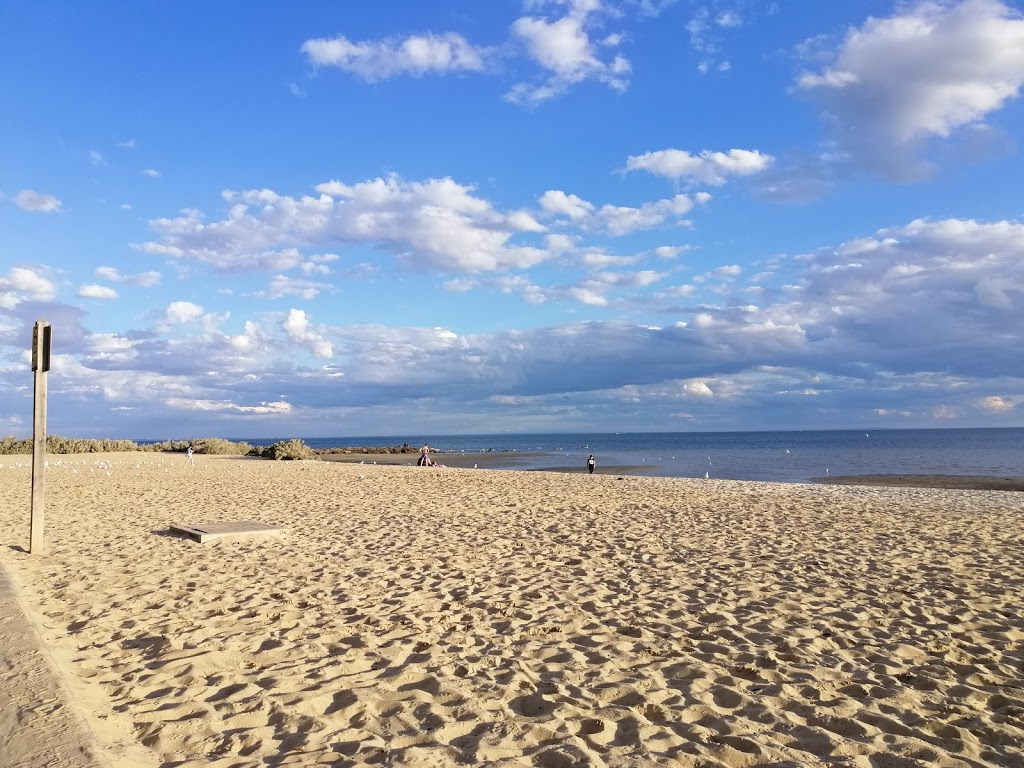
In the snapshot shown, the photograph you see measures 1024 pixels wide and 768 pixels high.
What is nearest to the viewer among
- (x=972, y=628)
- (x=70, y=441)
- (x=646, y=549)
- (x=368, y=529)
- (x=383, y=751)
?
(x=383, y=751)

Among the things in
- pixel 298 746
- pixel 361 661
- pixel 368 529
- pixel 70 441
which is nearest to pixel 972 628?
pixel 361 661

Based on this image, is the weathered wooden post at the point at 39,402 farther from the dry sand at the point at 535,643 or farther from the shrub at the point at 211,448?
the shrub at the point at 211,448

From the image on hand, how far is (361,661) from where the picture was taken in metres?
4.65

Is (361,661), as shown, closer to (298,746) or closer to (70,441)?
(298,746)

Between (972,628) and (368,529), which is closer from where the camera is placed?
(972,628)

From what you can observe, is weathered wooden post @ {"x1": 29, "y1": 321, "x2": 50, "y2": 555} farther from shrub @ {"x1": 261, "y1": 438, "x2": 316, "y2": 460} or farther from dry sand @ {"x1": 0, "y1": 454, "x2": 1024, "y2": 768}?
shrub @ {"x1": 261, "y1": 438, "x2": 316, "y2": 460}

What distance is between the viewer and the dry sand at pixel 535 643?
11.5 feet

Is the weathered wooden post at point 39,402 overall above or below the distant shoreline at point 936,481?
above

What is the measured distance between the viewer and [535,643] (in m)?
5.07

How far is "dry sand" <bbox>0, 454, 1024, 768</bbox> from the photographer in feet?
11.5

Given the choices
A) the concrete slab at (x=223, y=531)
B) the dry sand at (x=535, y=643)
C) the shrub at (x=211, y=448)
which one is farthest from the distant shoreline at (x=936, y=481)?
the shrub at (x=211, y=448)

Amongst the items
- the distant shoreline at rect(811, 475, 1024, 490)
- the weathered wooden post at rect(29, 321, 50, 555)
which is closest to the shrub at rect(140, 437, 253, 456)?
the distant shoreline at rect(811, 475, 1024, 490)

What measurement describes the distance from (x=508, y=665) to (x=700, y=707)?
129cm

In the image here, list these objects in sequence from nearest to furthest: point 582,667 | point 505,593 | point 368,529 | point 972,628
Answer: point 582,667
point 972,628
point 505,593
point 368,529
